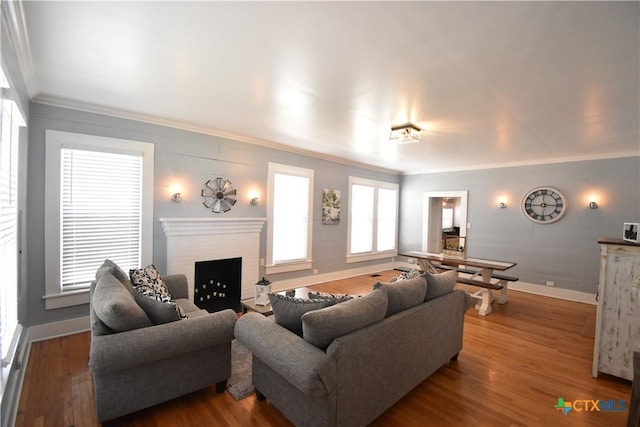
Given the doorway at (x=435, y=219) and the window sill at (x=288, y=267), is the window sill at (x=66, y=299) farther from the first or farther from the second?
the doorway at (x=435, y=219)

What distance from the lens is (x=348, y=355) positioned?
1797 mm

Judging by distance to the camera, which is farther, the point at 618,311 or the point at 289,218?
the point at 289,218

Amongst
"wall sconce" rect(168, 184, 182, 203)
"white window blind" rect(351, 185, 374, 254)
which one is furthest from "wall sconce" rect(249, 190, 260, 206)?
"white window blind" rect(351, 185, 374, 254)

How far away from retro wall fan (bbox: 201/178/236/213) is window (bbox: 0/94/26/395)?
2.09 metres

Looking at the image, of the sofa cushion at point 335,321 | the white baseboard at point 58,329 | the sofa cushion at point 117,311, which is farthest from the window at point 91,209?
the sofa cushion at point 335,321

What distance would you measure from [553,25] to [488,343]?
3292 mm

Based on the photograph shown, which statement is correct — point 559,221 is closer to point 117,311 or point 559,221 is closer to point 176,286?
point 176,286

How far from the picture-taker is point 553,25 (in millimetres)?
1729

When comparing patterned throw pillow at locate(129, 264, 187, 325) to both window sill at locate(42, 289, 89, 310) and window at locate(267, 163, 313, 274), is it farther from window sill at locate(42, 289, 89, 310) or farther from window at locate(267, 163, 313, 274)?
window at locate(267, 163, 313, 274)

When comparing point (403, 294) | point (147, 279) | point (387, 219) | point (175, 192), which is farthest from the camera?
point (387, 219)

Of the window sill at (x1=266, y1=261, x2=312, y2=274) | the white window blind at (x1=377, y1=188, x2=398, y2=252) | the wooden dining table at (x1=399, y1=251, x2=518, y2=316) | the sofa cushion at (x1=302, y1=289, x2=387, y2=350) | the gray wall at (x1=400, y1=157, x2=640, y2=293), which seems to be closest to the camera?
the sofa cushion at (x1=302, y1=289, x2=387, y2=350)

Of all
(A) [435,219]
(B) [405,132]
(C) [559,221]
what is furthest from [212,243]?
(C) [559,221]

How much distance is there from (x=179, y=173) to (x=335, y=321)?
11.0 ft

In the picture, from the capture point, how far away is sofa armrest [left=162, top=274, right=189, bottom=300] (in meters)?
3.43
